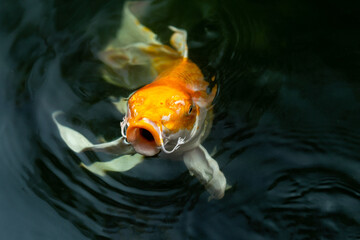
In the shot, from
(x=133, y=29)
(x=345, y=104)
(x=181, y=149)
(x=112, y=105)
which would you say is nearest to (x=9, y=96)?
(x=112, y=105)

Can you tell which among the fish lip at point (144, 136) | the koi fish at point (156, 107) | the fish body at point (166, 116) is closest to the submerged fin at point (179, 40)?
the koi fish at point (156, 107)

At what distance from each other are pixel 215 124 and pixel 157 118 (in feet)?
3.04

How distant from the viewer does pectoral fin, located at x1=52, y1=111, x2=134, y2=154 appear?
3131mm

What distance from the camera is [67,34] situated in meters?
4.05

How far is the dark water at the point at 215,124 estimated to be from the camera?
302 cm

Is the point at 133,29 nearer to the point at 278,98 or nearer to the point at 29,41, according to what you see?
the point at 29,41

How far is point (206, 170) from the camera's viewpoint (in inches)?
124

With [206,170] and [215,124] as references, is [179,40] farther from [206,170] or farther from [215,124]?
[206,170]

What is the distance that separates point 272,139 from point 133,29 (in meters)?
1.54

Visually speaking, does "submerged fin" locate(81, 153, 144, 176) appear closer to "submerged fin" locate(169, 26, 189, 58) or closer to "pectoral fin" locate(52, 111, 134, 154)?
"pectoral fin" locate(52, 111, 134, 154)

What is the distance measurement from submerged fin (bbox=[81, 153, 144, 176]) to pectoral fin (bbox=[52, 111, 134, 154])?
7 centimetres

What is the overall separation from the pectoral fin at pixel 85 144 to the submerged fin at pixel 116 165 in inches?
2.7

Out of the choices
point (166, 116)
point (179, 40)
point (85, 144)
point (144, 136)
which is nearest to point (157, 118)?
point (166, 116)

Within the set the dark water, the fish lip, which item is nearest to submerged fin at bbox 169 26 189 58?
the dark water
